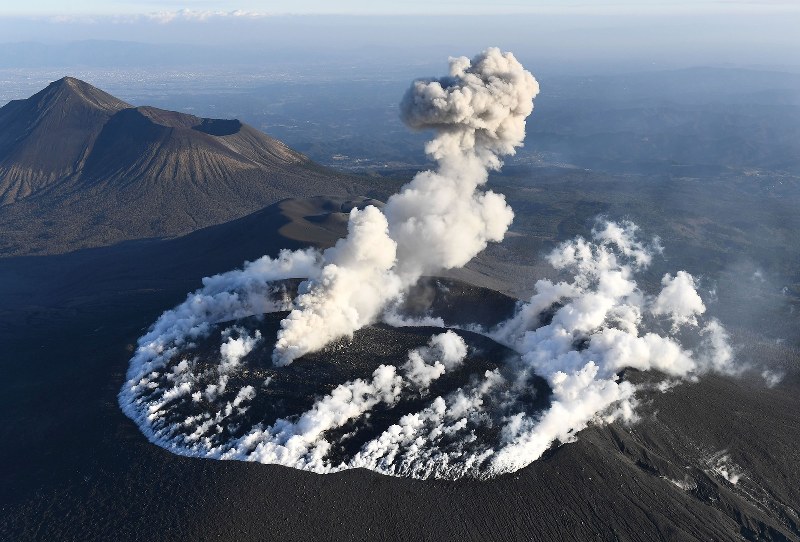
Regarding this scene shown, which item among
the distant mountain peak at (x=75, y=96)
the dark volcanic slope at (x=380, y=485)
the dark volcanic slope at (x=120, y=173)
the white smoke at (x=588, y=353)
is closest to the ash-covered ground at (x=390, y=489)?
the dark volcanic slope at (x=380, y=485)

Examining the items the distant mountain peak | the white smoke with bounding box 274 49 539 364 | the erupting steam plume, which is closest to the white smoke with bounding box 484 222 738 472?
the erupting steam plume

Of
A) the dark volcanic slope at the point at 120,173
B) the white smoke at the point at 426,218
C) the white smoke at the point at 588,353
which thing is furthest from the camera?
the dark volcanic slope at the point at 120,173

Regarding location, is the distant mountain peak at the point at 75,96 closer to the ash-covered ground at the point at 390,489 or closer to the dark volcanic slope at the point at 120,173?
the dark volcanic slope at the point at 120,173

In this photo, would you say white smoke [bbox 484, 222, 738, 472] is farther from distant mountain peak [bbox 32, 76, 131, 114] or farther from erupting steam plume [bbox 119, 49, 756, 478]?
distant mountain peak [bbox 32, 76, 131, 114]

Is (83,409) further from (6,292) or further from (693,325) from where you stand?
(693,325)

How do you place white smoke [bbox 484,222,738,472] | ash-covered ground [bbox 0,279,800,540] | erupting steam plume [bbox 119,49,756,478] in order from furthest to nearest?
white smoke [bbox 484,222,738,472], erupting steam plume [bbox 119,49,756,478], ash-covered ground [bbox 0,279,800,540]

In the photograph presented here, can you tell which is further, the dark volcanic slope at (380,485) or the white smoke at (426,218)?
the white smoke at (426,218)
